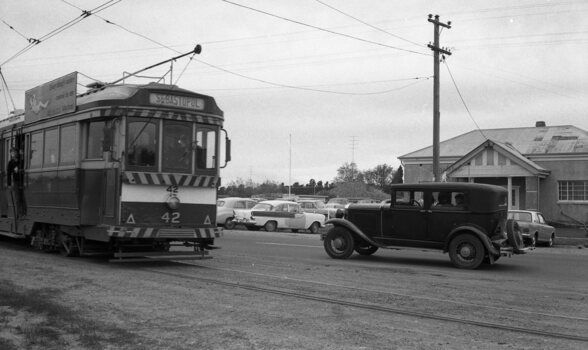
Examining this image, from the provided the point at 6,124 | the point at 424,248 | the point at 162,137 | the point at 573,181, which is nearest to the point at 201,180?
the point at 162,137

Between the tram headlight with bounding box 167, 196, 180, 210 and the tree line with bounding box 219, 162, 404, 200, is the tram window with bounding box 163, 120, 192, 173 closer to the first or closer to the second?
the tram headlight with bounding box 167, 196, 180, 210

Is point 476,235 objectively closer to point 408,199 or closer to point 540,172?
point 408,199

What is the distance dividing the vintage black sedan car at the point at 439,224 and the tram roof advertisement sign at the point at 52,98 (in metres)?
7.19

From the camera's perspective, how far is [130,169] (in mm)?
11547

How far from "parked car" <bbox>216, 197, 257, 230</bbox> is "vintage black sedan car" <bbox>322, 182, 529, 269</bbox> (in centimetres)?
1647

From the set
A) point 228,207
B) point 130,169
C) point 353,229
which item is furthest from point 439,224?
point 228,207

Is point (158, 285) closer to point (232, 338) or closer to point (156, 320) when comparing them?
point (156, 320)

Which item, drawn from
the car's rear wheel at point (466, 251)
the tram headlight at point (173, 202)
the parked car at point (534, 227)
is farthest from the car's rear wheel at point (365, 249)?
the parked car at point (534, 227)

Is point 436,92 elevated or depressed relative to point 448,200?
elevated

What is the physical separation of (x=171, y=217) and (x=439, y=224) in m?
6.49

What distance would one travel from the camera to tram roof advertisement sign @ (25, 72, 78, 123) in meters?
12.9

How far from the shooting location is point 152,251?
12930mm

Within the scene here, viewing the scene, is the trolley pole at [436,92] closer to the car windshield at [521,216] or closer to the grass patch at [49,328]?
the car windshield at [521,216]

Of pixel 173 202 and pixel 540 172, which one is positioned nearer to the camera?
pixel 173 202
